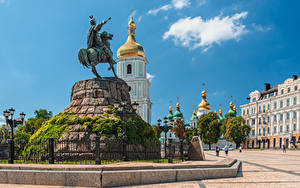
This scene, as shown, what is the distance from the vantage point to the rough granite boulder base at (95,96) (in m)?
16.3

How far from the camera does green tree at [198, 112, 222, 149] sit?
195 ft

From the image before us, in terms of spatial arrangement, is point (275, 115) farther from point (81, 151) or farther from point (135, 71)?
point (81, 151)

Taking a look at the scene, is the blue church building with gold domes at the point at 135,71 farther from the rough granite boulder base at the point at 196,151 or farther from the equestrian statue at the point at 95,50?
the rough granite boulder base at the point at 196,151

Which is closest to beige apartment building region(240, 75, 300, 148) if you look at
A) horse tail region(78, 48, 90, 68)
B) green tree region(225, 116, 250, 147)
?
green tree region(225, 116, 250, 147)

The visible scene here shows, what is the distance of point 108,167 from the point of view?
30.7 ft

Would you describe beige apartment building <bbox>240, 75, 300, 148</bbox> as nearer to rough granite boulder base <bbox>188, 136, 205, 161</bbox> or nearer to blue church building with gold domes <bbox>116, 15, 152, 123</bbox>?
blue church building with gold domes <bbox>116, 15, 152, 123</bbox>

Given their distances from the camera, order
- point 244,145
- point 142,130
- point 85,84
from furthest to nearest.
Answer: point 244,145
point 85,84
point 142,130

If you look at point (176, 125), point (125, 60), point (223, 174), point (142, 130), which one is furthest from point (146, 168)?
point (125, 60)

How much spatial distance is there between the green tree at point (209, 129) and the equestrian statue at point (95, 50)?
4384 cm

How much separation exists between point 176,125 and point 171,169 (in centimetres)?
5123

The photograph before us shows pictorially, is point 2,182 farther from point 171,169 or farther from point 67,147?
point 171,169

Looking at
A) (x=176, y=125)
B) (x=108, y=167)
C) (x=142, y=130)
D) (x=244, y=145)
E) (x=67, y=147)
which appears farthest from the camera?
(x=244, y=145)

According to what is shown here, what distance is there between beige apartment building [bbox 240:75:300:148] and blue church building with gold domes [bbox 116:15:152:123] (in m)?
25.1

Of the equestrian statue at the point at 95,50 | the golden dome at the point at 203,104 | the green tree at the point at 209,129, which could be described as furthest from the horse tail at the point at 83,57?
the golden dome at the point at 203,104
